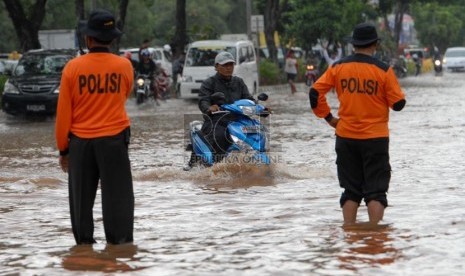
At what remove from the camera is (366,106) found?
9078 mm

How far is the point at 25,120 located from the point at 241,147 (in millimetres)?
13708

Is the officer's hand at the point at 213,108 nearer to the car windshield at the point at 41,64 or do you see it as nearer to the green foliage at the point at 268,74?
the car windshield at the point at 41,64

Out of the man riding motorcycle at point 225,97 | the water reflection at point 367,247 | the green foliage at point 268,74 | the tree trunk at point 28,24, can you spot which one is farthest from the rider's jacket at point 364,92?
the green foliage at point 268,74

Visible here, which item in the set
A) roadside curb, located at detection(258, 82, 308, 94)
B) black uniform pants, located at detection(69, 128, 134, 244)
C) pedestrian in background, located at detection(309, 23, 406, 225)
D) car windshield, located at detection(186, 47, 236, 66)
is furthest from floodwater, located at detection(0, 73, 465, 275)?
roadside curb, located at detection(258, 82, 308, 94)

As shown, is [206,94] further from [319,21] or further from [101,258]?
[319,21]

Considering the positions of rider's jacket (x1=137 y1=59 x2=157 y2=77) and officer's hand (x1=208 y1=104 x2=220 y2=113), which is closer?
officer's hand (x1=208 y1=104 x2=220 y2=113)

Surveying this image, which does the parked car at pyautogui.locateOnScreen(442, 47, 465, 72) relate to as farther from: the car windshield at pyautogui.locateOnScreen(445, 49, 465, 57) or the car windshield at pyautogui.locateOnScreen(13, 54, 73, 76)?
the car windshield at pyautogui.locateOnScreen(13, 54, 73, 76)

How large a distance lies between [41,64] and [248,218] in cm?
1658

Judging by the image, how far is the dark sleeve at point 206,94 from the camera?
1322 centimetres

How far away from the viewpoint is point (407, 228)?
31.2 feet

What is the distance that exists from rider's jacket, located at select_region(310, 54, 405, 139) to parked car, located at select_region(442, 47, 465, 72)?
57.0 m

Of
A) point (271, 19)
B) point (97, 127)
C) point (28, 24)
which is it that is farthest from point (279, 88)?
point (97, 127)

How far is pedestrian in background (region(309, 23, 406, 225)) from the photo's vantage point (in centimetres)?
905

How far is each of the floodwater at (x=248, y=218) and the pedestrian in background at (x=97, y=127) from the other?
364mm
